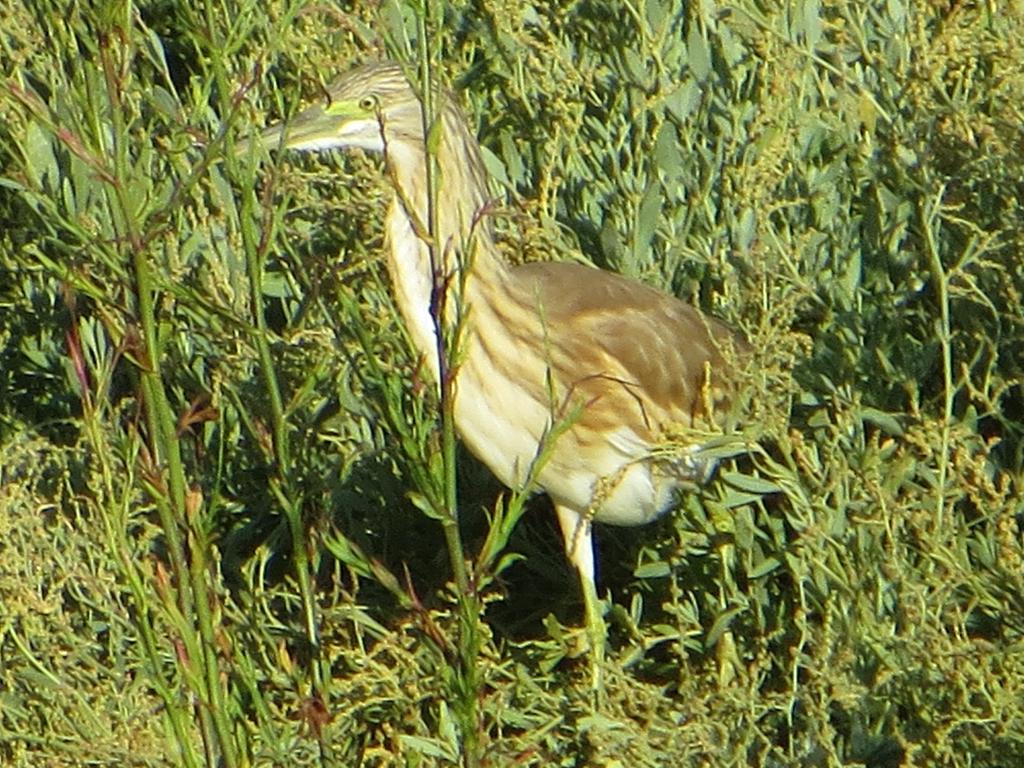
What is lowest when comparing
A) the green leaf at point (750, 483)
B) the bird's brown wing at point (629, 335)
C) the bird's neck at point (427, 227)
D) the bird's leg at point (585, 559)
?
the bird's leg at point (585, 559)

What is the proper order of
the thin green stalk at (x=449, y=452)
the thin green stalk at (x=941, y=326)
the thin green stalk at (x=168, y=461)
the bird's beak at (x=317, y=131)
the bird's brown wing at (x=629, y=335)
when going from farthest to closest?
the bird's brown wing at (x=629, y=335) < the bird's beak at (x=317, y=131) < the thin green stalk at (x=941, y=326) < the thin green stalk at (x=168, y=461) < the thin green stalk at (x=449, y=452)

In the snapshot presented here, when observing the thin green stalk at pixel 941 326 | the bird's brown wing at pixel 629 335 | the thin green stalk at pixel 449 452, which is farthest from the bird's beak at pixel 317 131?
the thin green stalk at pixel 449 452

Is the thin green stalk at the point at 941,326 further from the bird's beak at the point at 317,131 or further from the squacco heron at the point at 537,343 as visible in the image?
the bird's beak at the point at 317,131

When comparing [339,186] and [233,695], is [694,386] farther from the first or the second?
[233,695]

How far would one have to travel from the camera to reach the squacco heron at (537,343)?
3395 millimetres

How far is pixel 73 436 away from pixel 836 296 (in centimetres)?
161

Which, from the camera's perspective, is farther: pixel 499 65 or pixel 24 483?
pixel 499 65

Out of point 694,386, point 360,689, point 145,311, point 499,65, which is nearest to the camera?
point 145,311

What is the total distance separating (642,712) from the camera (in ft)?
10.7

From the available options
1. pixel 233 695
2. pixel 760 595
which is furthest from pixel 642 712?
pixel 233 695

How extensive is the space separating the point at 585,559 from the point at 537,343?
0.43 m

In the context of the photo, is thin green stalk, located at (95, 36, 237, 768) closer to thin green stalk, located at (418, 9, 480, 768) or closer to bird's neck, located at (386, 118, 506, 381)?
thin green stalk, located at (418, 9, 480, 768)

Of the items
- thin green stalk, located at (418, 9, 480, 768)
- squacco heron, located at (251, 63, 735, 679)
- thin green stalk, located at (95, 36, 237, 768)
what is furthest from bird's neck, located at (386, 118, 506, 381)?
thin green stalk, located at (418, 9, 480, 768)

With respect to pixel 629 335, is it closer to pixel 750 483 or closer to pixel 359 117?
pixel 750 483
